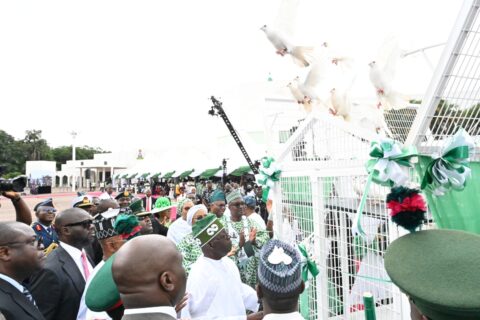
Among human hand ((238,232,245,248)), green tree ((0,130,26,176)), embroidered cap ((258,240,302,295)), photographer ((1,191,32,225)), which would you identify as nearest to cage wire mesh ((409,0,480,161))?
embroidered cap ((258,240,302,295))

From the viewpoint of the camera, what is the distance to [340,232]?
260 centimetres

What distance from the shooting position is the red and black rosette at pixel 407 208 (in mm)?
1396

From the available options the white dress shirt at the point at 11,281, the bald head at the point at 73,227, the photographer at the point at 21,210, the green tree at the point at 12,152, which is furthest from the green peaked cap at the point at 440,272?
the green tree at the point at 12,152

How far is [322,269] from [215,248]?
2.76 feet

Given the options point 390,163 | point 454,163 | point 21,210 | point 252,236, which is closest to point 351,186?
point 390,163

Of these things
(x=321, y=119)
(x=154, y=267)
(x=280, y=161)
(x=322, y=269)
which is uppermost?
(x=321, y=119)

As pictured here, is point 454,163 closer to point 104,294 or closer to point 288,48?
point 104,294

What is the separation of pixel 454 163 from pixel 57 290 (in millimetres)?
2610

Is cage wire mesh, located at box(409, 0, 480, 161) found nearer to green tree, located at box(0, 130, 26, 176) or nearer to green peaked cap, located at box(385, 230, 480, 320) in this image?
green peaked cap, located at box(385, 230, 480, 320)

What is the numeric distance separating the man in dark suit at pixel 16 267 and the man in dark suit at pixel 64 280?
0.36 meters

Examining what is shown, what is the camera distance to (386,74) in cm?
353

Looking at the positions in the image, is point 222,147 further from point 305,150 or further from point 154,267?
point 154,267

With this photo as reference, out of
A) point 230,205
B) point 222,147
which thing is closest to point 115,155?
point 222,147

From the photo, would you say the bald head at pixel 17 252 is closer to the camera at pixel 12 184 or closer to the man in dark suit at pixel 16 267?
the man in dark suit at pixel 16 267
